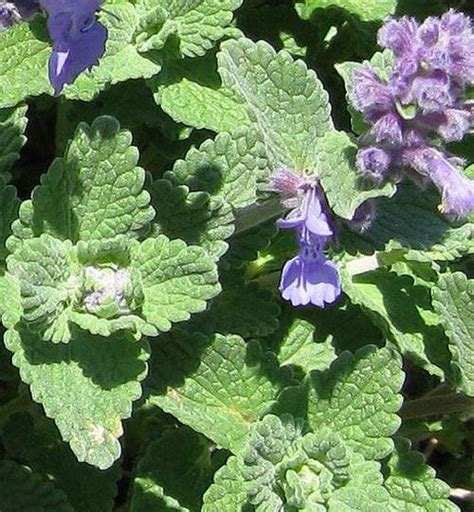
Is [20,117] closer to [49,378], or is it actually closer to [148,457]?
[49,378]

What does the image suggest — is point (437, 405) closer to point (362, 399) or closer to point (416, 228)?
point (362, 399)

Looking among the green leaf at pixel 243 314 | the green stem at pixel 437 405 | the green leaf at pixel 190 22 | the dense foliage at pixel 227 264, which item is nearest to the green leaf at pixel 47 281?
the dense foliage at pixel 227 264

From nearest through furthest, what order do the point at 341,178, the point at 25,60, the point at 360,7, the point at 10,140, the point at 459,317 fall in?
the point at 341,178
the point at 10,140
the point at 25,60
the point at 459,317
the point at 360,7

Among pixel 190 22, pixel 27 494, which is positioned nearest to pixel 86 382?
pixel 27 494

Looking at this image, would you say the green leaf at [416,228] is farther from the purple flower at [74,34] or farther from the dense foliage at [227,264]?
the purple flower at [74,34]

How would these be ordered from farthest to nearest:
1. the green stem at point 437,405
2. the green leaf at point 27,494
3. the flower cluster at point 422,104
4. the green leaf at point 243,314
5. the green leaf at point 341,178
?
the green stem at point 437,405
the green leaf at point 243,314
the green leaf at point 27,494
the green leaf at point 341,178
the flower cluster at point 422,104

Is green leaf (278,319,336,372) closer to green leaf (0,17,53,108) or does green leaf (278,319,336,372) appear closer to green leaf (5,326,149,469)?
green leaf (5,326,149,469)
